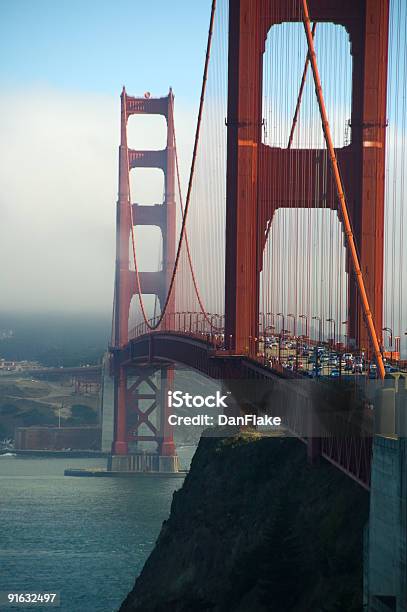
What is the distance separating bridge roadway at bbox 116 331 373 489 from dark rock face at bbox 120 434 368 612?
63 cm

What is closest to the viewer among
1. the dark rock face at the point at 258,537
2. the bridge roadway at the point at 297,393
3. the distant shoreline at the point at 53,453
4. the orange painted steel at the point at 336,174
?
the bridge roadway at the point at 297,393

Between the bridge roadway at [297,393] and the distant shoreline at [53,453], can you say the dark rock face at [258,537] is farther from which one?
the distant shoreline at [53,453]

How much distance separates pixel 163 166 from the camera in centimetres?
8250

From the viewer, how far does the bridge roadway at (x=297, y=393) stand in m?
24.5

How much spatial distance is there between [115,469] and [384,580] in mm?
57727

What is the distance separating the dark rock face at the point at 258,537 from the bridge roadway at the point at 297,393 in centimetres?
63

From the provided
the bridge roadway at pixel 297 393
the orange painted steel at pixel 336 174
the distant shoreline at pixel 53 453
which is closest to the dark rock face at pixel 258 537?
the bridge roadway at pixel 297 393

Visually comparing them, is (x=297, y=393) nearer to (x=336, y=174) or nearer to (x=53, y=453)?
(x=336, y=174)

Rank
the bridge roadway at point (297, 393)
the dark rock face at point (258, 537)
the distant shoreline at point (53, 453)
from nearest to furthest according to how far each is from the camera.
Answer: the bridge roadway at point (297, 393), the dark rock face at point (258, 537), the distant shoreline at point (53, 453)

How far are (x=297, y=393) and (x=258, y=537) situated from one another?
273 centimetres

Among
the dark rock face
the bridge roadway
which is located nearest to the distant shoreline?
the bridge roadway

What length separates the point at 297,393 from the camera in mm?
31422

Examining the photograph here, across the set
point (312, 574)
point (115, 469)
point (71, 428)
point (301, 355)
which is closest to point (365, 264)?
point (301, 355)

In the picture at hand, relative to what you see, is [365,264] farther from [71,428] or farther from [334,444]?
[71,428]
